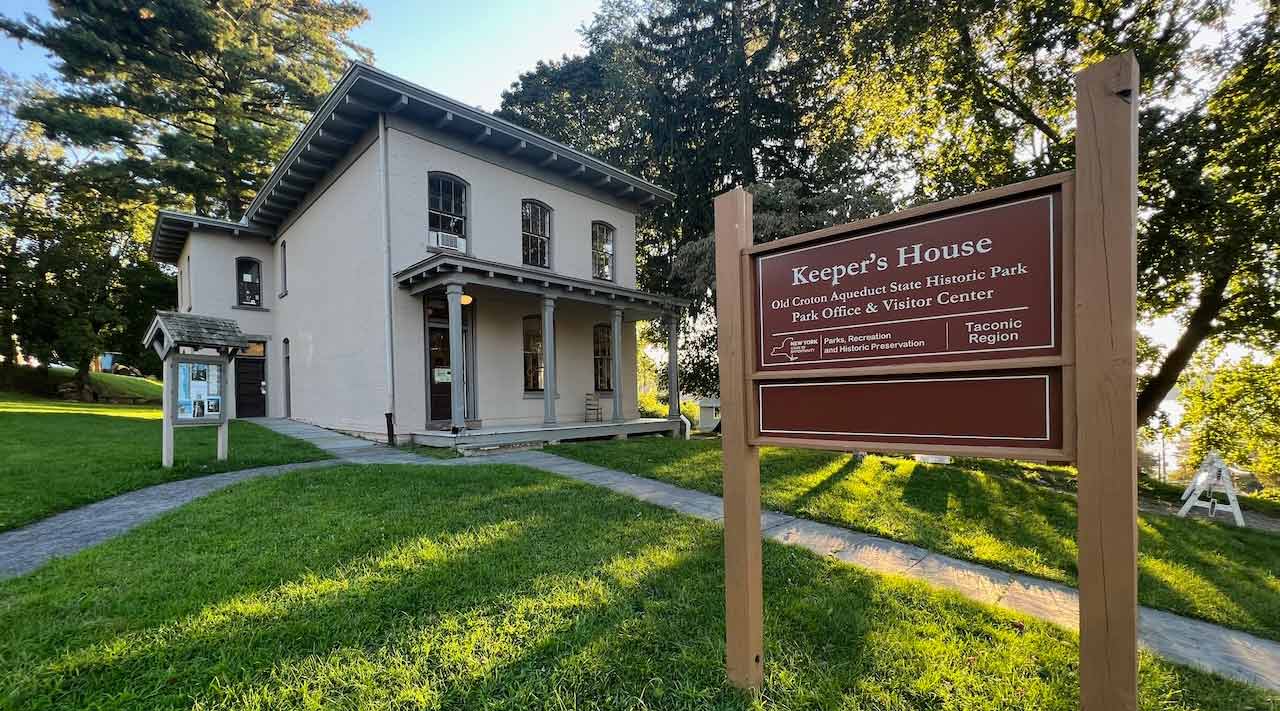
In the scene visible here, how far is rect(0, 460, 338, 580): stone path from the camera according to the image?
3.77 m

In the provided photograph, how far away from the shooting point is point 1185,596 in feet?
11.2

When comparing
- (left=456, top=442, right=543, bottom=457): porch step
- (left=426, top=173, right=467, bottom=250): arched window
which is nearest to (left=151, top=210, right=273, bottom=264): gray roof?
(left=426, top=173, right=467, bottom=250): arched window

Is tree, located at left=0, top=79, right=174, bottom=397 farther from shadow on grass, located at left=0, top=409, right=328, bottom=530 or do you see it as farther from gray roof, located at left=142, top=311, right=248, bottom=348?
gray roof, located at left=142, top=311, right=248, bottom=348

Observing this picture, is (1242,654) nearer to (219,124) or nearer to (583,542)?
(583,542)

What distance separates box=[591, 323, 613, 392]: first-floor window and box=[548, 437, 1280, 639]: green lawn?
498 cm

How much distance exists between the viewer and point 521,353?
1180 centimetres

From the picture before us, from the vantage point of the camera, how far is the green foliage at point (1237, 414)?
496 inches

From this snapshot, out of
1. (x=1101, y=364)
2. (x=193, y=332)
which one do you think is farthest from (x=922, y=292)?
(x=193, y=332)

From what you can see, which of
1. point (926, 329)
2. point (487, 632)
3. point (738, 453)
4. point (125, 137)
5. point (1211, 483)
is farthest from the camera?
point (125, 137)

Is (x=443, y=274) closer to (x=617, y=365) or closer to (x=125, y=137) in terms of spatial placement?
(x=617, y=365)

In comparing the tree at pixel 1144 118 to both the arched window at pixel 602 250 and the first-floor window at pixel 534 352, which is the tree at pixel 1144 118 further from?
the first-floor window at pixel 534 352

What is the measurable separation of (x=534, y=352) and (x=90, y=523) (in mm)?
8129

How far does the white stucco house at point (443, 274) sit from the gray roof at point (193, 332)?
2.63 metres

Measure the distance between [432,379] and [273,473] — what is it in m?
4.15
